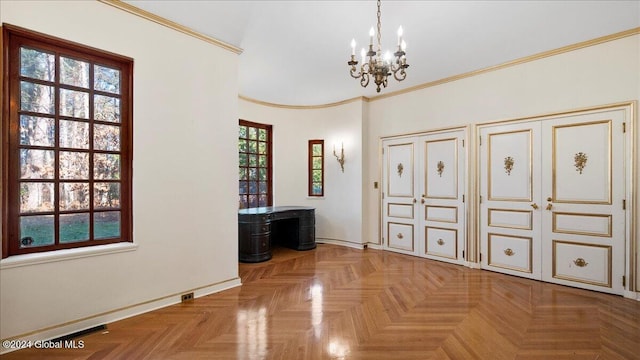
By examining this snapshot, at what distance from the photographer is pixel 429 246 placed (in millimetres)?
4969

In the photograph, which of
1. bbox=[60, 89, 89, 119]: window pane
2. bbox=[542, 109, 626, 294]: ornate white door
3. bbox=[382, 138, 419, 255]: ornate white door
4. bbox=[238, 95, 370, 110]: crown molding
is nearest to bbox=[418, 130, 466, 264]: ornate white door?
bbox=[382, 138, 419, 255]: ornate white door

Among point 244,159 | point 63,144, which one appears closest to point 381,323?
point 63,144

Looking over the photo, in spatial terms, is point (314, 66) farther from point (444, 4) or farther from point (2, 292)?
point (2, 292)

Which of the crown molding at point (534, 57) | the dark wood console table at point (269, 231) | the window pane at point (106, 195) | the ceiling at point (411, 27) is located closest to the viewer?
the window pane at point (106, 195)

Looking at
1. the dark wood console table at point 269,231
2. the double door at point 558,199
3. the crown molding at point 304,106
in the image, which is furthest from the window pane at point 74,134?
the double door at point 558,199

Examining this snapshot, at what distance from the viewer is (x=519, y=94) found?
3998 millimetres

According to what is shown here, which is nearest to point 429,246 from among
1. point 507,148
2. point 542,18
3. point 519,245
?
point 519,245

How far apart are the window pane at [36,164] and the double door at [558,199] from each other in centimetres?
507

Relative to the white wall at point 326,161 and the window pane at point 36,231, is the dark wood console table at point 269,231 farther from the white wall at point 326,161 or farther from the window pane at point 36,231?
the window pane at point 36,231

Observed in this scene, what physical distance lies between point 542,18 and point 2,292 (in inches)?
219

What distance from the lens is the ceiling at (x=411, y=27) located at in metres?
3.05

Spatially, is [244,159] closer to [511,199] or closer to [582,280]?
[511,199]

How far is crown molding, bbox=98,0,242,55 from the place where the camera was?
2709 mm

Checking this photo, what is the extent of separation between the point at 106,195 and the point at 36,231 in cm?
55
